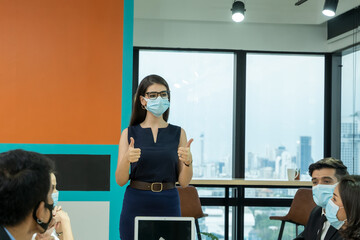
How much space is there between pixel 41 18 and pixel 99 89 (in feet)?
2.35

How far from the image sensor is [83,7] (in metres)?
3.75

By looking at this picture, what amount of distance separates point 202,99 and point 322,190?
12.2ft

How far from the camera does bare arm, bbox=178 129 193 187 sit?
255cm

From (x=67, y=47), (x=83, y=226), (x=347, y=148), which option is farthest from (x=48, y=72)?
(x=347, y=148)

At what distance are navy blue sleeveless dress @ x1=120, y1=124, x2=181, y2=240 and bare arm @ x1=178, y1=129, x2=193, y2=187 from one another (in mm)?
39

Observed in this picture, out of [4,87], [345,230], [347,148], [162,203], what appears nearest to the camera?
[345,230]

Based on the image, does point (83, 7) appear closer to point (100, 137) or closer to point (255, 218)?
point (100, 137)

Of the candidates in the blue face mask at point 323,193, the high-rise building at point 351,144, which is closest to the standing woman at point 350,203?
the blue face mask at point 323,193

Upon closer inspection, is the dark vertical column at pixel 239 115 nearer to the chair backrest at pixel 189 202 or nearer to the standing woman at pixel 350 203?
the chair backrest at pixel 189 202

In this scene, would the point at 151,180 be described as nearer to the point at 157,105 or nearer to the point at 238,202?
the point at 157,105

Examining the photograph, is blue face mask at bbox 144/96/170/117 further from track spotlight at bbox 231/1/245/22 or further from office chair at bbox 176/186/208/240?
track spotlight at bbox 231/1/245/22

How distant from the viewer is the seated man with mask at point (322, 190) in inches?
105

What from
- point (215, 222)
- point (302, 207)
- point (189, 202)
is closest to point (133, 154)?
point (189, 202)

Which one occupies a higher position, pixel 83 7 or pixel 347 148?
pixel 83 7
